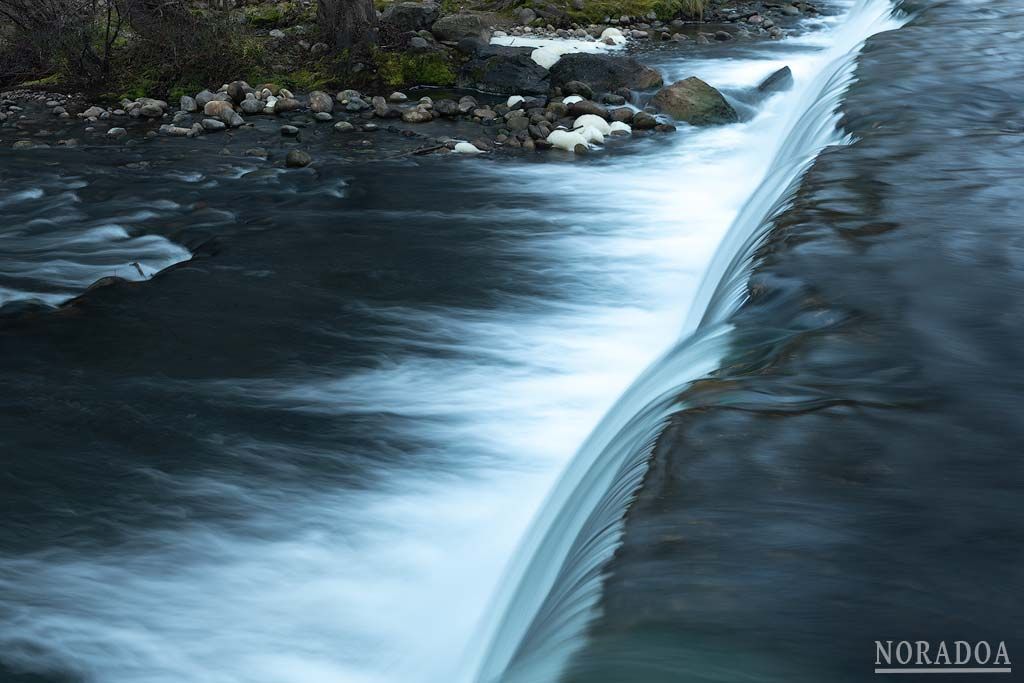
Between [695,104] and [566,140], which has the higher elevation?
[695,104]

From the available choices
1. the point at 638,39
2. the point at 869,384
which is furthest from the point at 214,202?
the point at 638,39

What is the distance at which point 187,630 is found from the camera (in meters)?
3.36

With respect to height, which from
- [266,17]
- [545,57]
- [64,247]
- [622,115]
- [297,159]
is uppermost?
[266,17]

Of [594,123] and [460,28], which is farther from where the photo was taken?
[460,28]

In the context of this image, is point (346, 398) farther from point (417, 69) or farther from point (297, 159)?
point (417, 69)

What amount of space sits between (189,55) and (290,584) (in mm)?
9919

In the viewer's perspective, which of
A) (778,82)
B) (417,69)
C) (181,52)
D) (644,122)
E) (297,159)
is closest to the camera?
(297,159)

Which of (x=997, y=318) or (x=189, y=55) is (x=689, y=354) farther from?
(x=189, y=55)

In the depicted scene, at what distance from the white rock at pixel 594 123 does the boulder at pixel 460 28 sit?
3393 millimetres

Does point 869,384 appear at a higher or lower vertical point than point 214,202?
higher

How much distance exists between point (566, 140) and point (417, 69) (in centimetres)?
329

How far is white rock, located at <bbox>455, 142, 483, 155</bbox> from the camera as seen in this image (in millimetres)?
9562

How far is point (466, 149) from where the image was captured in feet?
31.4

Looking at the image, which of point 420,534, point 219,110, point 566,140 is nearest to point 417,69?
point 219,110
